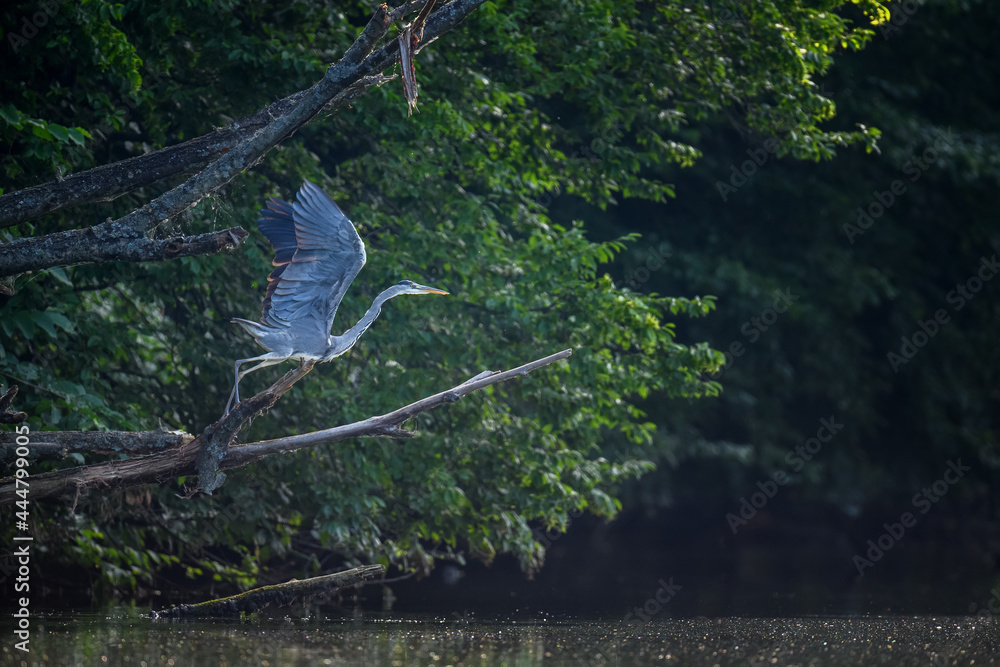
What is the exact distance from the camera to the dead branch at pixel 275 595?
7.28 m

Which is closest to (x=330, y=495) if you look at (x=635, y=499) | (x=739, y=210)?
(x=635, y=499)

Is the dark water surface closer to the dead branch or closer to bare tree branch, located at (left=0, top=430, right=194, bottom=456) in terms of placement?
the dead branch

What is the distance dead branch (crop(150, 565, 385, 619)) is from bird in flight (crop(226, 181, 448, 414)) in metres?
1.83

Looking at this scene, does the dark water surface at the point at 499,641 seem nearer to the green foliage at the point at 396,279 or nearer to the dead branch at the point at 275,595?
the dead branch at the point at 275,595

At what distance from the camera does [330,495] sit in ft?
29.2

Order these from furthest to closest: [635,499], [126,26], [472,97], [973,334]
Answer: [973,334] < [635,499] < [472,97] < [126,26]

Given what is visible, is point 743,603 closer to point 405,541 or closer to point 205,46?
point 405,541

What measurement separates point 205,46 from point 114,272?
79.3 inches

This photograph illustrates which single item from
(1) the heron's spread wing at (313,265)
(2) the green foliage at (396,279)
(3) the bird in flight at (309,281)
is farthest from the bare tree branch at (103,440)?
(2) the green foliage at (396,279)

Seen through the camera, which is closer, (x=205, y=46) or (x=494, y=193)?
(x=205, y=46)

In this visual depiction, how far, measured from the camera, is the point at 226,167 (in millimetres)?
5926

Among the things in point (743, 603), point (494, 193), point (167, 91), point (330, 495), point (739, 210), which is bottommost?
point (743, 603)

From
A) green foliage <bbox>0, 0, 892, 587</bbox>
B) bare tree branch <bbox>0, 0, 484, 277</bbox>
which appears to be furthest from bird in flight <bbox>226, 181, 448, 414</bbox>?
green foliage <bbox>0, 0, 892, 587</bbox>

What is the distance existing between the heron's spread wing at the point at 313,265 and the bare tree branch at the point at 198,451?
0.31 meters
